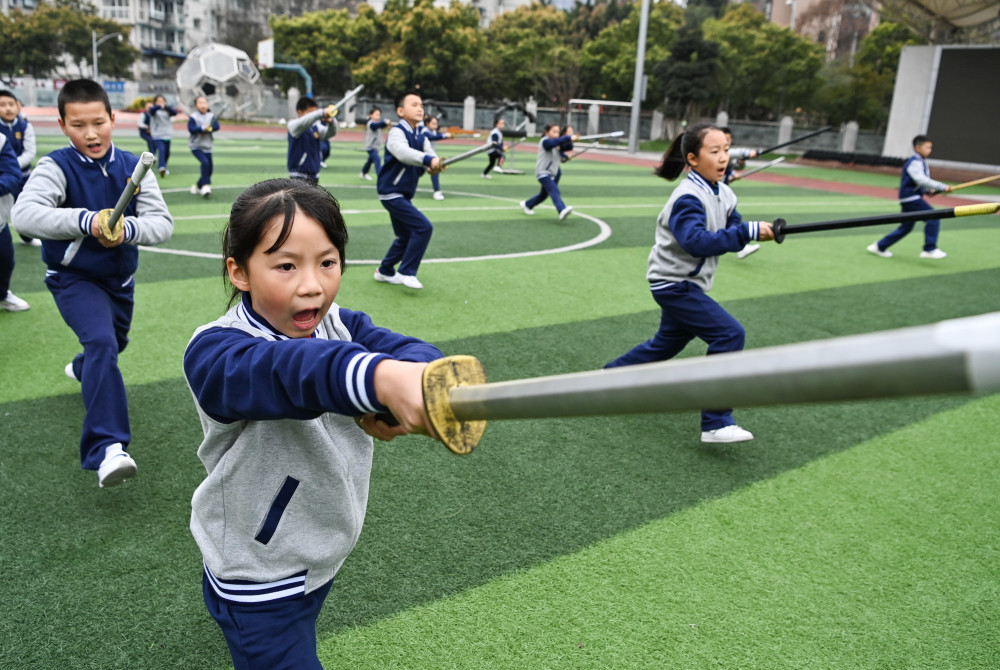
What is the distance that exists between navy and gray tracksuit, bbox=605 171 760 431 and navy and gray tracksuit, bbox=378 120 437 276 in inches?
138

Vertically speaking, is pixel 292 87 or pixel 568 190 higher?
pixel 292 87

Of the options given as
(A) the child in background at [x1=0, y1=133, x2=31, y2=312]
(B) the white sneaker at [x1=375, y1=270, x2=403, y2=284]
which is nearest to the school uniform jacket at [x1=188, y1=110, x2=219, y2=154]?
(A) the child in background at [x1=0, y1=133, x2=31, y2=312]

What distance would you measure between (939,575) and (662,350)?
2197 millimetres

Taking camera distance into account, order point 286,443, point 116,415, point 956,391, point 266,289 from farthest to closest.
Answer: point 116,415
point 286,443
point 266,289
point 956,391

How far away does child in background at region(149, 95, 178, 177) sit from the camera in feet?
52.9

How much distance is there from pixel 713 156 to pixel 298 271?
3.60 meters

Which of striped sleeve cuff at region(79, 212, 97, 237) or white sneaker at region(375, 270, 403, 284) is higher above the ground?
striped sleeve cuff at region(79, 212, 97, 237)

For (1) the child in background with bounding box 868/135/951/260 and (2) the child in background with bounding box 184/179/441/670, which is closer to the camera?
(2) the child in background with bounding box 184/179/441/670

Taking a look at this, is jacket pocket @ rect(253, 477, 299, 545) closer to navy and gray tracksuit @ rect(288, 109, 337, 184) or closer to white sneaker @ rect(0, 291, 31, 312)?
white sneaker @ rect(0, 291, 31, 312)

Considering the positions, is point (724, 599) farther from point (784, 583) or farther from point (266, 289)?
point (266, 289)

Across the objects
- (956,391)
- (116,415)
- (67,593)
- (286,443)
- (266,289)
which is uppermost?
(956,391)

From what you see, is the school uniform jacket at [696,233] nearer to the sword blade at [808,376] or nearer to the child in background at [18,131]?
the sword blade at [808,376]

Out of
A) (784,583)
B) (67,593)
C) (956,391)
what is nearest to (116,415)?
(67,593)

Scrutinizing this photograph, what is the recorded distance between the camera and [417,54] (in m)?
47.4
